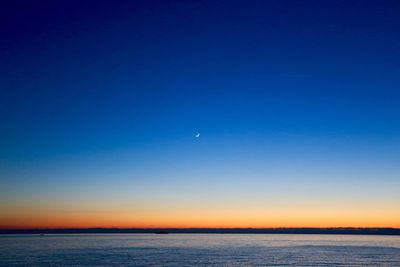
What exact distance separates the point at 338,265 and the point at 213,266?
2240 centimetres

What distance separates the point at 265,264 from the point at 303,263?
783 cm

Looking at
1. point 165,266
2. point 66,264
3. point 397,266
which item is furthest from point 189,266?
point 397,266

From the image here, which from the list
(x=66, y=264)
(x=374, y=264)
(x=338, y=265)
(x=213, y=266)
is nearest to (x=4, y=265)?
(x=66, y=264)

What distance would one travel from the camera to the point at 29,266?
219 ft

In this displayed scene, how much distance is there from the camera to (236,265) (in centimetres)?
7031

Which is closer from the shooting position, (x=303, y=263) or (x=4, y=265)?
(x=4, y=265)

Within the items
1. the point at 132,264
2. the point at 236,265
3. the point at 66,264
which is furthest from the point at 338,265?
the point at 66,264

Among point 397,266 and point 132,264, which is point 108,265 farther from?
point 397,266

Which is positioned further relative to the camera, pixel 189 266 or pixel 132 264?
pixel 132 264

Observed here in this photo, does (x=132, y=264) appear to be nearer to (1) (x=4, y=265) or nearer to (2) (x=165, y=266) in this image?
(2) (x=165, y=266)

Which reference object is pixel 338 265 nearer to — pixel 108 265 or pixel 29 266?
pixel 108 265

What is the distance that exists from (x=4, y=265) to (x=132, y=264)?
20788 millimetres

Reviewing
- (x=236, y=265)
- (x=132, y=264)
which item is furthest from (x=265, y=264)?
(x=132, y=264)

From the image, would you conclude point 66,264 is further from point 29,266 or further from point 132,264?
point 132,264
